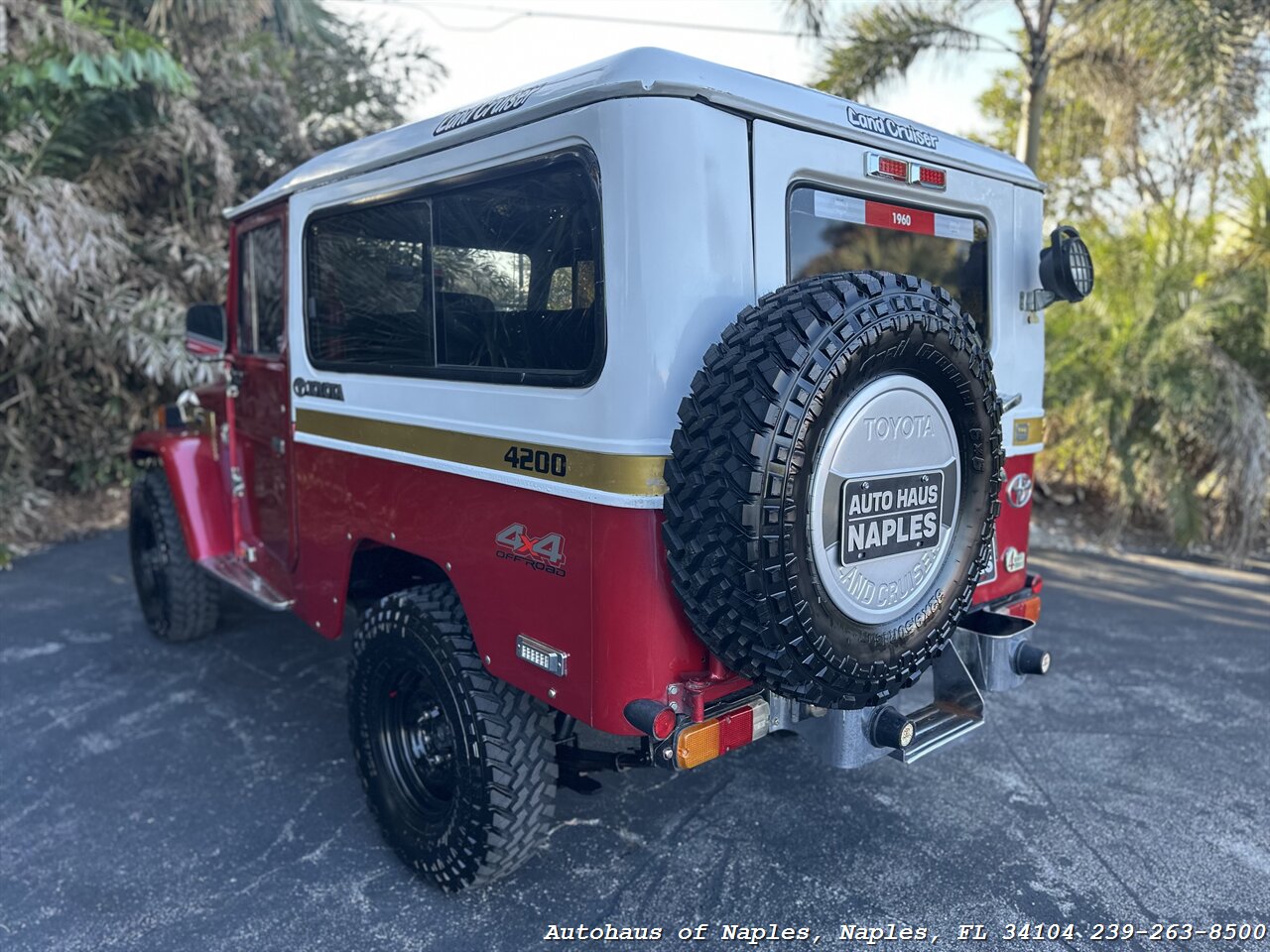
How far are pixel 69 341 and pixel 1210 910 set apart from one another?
798 centimetres

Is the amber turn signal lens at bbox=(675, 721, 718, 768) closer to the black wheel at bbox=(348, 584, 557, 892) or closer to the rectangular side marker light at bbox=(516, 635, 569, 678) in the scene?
the rectangular side marker light at bbox=(516, 635, 569, 678)

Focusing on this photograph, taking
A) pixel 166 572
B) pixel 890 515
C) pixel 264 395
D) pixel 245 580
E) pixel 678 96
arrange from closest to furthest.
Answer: pixel 678 96
pixel 890 515
pixel 264 395
pixel 245 580
pixel 166 572

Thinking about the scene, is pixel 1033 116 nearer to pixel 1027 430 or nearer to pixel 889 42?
pixel 889 42

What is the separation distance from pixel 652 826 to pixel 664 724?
1.13m

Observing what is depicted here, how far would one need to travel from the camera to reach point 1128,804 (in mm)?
3307

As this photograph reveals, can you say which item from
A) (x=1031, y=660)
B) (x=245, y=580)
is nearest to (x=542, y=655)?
(x=1031, y=660)

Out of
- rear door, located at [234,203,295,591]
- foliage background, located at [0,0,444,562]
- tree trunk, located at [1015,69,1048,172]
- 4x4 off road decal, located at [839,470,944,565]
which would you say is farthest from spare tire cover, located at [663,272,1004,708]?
tree trunk, located at [1015,69,1048,172]

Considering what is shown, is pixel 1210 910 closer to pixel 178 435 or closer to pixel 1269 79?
pixel 178 435

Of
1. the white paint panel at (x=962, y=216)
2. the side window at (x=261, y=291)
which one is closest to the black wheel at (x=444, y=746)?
the white paint panel at (x=962, y=216)

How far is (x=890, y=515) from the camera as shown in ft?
7.79

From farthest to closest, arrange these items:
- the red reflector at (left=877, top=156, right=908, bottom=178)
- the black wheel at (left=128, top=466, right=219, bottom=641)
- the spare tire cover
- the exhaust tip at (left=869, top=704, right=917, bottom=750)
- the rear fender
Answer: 1. the black wheel at (left=128, top=466, right=219, bottom=641)
2. the rear fender
3. the red reflector at (left=877, top=156, right=908, bottom=178)
4. the exhaust tip at (left=869, top=704, right=917, bottom=750)
5. the spare tire cover

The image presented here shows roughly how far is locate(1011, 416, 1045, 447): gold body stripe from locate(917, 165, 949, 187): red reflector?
0.94 m

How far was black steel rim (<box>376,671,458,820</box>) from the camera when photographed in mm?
2848

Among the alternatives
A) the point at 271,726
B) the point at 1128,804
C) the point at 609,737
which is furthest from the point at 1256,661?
the point at 271,726
